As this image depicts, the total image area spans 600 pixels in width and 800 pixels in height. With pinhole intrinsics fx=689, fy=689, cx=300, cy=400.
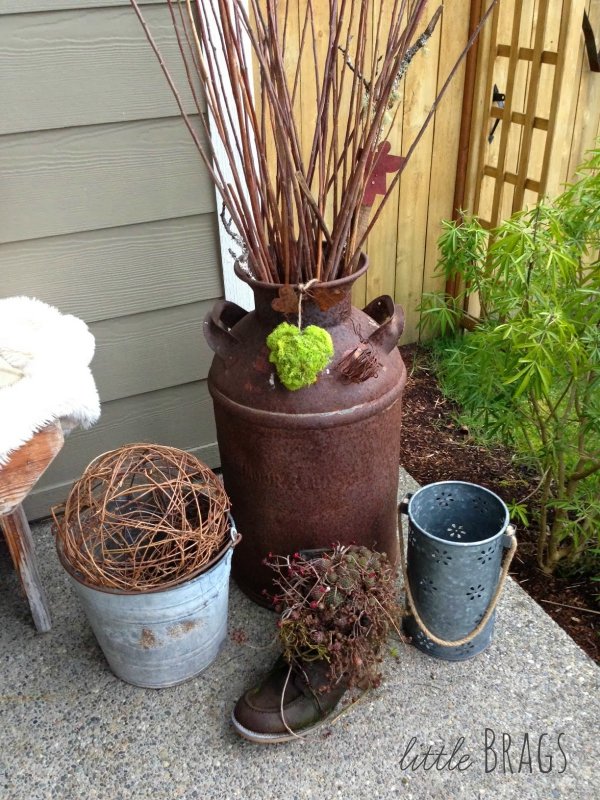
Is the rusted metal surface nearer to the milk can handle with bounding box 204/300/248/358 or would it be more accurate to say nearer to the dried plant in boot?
the milk can handle with bounding box 204/300/248/358

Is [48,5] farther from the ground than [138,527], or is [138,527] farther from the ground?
[48,5]

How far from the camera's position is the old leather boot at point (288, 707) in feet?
5.16

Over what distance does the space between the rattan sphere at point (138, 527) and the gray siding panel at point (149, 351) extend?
59 centimetres

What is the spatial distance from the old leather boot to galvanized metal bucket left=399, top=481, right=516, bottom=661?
0.29 m

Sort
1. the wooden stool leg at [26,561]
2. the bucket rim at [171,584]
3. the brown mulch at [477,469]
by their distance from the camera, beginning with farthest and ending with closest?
the brown mulch at [477,469]
the wooden stool leg at [26,561]
the bucket rim at [171,584]

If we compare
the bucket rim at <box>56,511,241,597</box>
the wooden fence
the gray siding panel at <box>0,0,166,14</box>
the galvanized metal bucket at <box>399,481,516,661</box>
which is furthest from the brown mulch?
the gray siding panel at <box>0,0,166,14</box>

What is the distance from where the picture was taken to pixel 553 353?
177 cm

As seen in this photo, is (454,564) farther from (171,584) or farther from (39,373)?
(39,373)

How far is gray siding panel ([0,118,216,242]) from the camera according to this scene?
1880mm

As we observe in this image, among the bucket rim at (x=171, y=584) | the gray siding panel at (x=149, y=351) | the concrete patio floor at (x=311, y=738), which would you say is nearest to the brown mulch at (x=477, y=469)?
the concrete patio floor at (x=311, y=738)

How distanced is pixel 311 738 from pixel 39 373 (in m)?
1.06

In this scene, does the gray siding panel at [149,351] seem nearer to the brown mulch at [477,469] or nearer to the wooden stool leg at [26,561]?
the wooden stool leg at [26,561]

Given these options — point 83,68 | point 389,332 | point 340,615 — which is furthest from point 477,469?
point 83,68

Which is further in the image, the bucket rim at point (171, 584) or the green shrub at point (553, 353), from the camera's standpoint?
the green shrub at point (553, 353)
